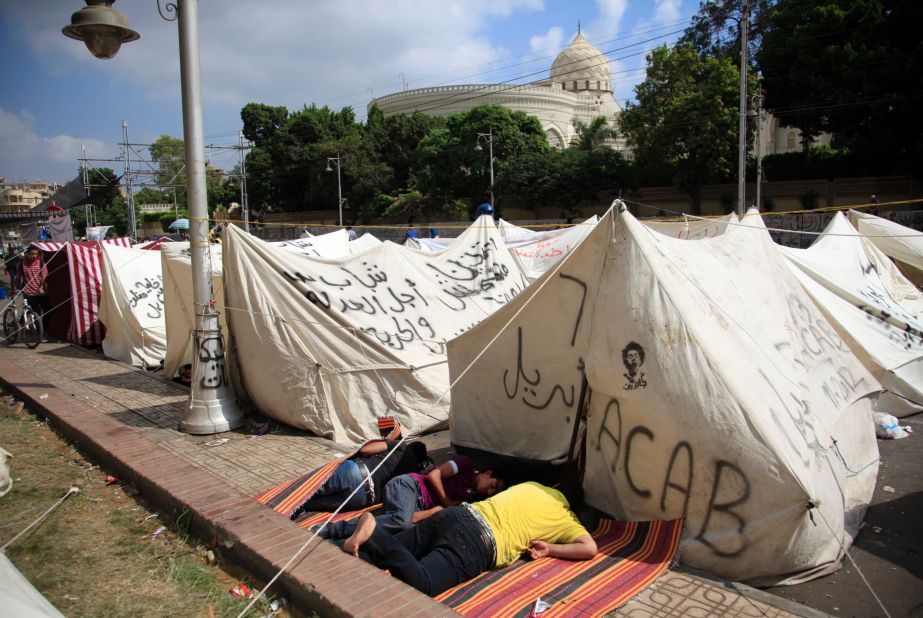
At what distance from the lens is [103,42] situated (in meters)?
6.61

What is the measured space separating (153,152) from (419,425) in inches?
3871

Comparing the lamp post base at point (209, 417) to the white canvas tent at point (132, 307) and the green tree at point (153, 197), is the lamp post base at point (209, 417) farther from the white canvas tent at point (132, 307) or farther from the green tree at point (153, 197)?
the green tree at point (153, 197)

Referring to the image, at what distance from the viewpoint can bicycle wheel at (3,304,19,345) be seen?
12664 millimetres

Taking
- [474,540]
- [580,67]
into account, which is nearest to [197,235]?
[474,540]

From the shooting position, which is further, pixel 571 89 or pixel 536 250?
pixel 571 89

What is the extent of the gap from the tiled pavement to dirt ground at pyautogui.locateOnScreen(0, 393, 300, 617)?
0.14 m

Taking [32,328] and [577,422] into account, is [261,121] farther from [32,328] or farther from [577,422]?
[577,422]

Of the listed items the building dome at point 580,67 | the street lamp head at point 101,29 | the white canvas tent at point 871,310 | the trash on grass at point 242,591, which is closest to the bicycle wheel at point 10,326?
the street lamp head at point 101,29

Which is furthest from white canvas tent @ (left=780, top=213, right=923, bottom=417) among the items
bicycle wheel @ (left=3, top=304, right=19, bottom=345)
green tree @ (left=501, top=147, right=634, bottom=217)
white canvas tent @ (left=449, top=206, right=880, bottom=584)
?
green tree @ (left=501, top=147, right=634, bottom=217)

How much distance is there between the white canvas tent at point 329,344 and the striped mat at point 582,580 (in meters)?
2.88

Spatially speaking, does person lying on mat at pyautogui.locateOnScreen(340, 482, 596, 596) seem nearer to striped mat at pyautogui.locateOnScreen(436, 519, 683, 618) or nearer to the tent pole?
striped mat at pyautogui.locateOnScreen(436, 519, 683, 618)

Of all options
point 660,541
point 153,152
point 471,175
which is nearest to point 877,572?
point 660,541

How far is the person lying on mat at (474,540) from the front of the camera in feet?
12.6

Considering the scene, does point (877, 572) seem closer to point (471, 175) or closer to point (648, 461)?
point (648, 461)
